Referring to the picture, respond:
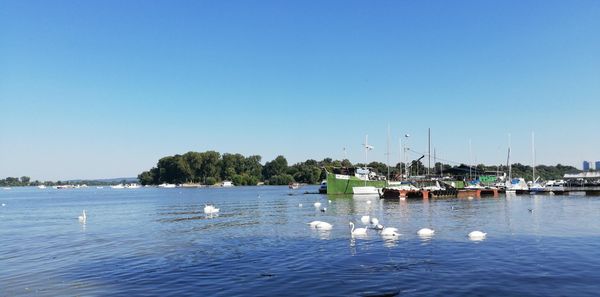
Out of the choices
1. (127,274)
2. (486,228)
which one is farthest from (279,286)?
(486,228)

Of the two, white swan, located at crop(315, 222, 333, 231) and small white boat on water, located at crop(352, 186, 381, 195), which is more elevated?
small white boat on water, located at crop(352, 186, 381, 195)

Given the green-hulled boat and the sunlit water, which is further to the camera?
the green-hulled boat

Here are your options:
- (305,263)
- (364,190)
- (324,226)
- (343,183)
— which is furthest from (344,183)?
(305,263)

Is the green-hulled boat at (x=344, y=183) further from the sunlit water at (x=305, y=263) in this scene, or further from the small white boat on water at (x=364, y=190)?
the sunlit water at (x=305, y=263)

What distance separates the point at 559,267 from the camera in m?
20.6

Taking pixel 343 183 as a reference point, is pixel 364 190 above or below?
below

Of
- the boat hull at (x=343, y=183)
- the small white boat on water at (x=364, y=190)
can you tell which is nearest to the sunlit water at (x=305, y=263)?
the small white boat on water at (x=364, y=190)

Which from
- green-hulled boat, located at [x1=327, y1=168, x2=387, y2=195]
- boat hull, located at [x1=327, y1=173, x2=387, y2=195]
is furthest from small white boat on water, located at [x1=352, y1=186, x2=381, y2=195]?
boat hull, located at [x1=327, y1=173, x2=387, y2=195]

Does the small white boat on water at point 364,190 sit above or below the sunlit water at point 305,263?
above

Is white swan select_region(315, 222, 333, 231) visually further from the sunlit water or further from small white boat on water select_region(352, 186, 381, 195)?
small white boat on water select_region(352, 186, 381, 195)

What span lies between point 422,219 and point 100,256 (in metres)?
29.0

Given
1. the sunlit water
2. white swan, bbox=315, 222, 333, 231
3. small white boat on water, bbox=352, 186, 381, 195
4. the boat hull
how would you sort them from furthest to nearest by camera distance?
the boat hull
small white boat on water, bbox=352, 186, 381, 195
white swan, bbox=315, 222, 333, 231
the sunlit water

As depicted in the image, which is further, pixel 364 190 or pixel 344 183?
pixel 344 183

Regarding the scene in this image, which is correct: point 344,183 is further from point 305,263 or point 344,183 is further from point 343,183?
point 305,263
